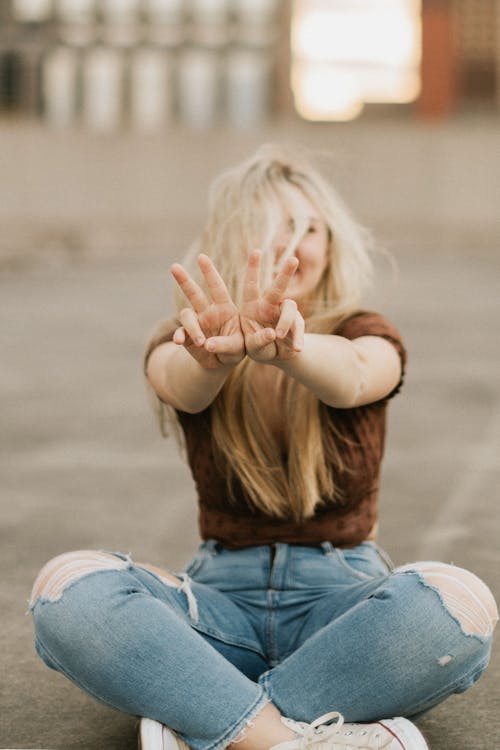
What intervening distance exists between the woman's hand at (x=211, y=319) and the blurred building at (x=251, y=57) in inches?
1850

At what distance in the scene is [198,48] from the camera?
167 feet

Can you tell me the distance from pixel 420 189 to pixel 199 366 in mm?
30062

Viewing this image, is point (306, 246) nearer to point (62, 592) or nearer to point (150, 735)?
point (62, 592)

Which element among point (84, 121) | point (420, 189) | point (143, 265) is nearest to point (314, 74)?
point (84, 121)

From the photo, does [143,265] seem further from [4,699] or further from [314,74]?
[314,74]

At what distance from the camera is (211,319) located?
2975 millimetres

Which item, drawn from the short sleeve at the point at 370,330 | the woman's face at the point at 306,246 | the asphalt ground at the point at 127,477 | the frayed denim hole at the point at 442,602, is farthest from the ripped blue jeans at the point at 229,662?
the woman's face at the point at 306,246

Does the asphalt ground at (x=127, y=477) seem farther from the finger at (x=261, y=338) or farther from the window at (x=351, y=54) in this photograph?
the window at (x=351, y=54)

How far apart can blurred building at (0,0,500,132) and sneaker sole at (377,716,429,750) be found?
4714cm

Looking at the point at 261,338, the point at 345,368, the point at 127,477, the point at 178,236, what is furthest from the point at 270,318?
the point at 178,236

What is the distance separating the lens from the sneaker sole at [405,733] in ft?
9.60

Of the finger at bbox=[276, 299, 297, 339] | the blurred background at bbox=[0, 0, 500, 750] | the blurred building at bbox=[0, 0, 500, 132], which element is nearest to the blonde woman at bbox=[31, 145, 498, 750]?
the finger at bbox=[276, 299, 297, 339]

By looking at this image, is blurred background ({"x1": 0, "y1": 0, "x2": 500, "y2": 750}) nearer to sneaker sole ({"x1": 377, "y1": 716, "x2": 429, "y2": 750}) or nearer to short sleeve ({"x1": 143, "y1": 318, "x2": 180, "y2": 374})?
sneaker sole ({"x1": 377, "y1": 716, "x2": 429, "y2": 750})

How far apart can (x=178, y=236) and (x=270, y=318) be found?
88.4 feet
